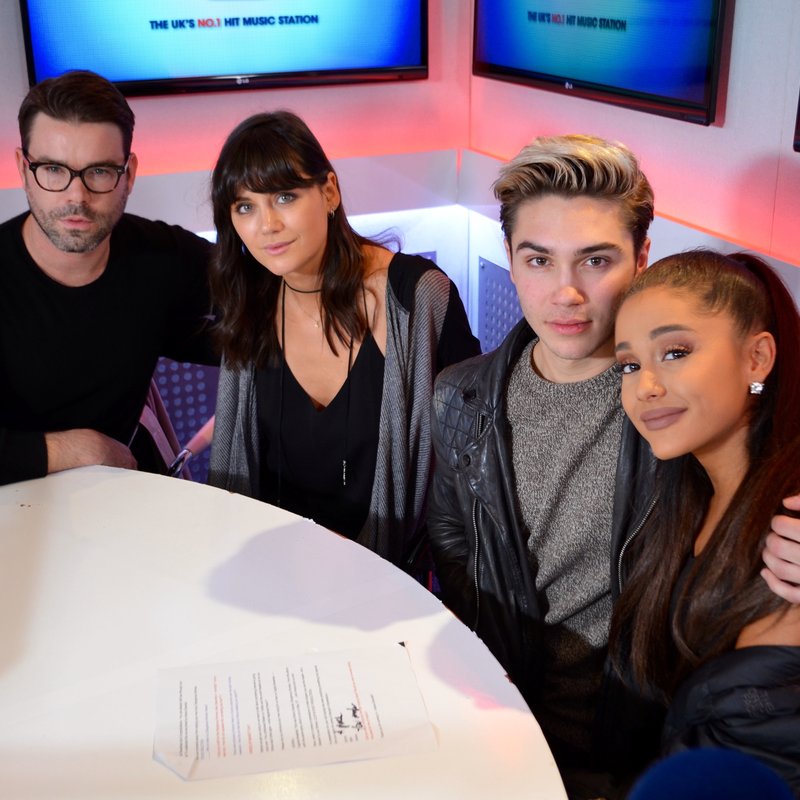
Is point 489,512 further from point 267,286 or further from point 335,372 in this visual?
point 267,286

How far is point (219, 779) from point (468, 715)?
323 mm

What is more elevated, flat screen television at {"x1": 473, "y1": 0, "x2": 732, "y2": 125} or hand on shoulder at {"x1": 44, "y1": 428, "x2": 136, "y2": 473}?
flat screen television at {"x1": 473, "y1": 0, "x2": 732, "y2": 125}

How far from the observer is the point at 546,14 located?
328 cm

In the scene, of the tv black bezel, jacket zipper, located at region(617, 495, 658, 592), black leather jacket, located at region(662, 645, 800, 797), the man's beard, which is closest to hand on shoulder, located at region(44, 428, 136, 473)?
the man's beard

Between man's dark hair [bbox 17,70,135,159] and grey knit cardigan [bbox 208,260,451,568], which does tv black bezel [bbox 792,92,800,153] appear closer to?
grey knit cardigan [bbox 208,260,451,568]

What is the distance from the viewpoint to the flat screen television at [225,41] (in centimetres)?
339

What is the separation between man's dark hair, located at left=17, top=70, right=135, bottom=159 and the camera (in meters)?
2.36

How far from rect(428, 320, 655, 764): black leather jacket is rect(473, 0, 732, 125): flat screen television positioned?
1146 mm

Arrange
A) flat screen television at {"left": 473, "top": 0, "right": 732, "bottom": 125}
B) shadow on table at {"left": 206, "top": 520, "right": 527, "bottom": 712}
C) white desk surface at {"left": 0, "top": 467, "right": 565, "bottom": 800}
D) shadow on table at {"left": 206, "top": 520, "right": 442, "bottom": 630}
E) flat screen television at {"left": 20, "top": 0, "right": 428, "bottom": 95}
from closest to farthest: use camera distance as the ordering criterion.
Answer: white desk surface at {"left": 0, "top": 467, "right": 565, "bottom": 800} → shadow on table at {"left": 206, "top": 520, "right": 527, "bottom": 712} → shadow on table at {"left": 206, "top": 520, "right": 442, "bottom": 630} → flat screen television at {"left": 473, "top": 0, "right": 732, "bottom": 125} → flat screen television at {"left": 20, "top": 0, "right": 428, "bottom": 95}

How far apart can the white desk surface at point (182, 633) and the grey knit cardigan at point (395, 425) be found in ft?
1.10

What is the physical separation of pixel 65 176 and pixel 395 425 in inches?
37.5

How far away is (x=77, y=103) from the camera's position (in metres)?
2.35

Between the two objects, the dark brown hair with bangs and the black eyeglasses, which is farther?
the black eyeglasses

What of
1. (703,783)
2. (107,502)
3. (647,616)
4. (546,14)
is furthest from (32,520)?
(546,14)
